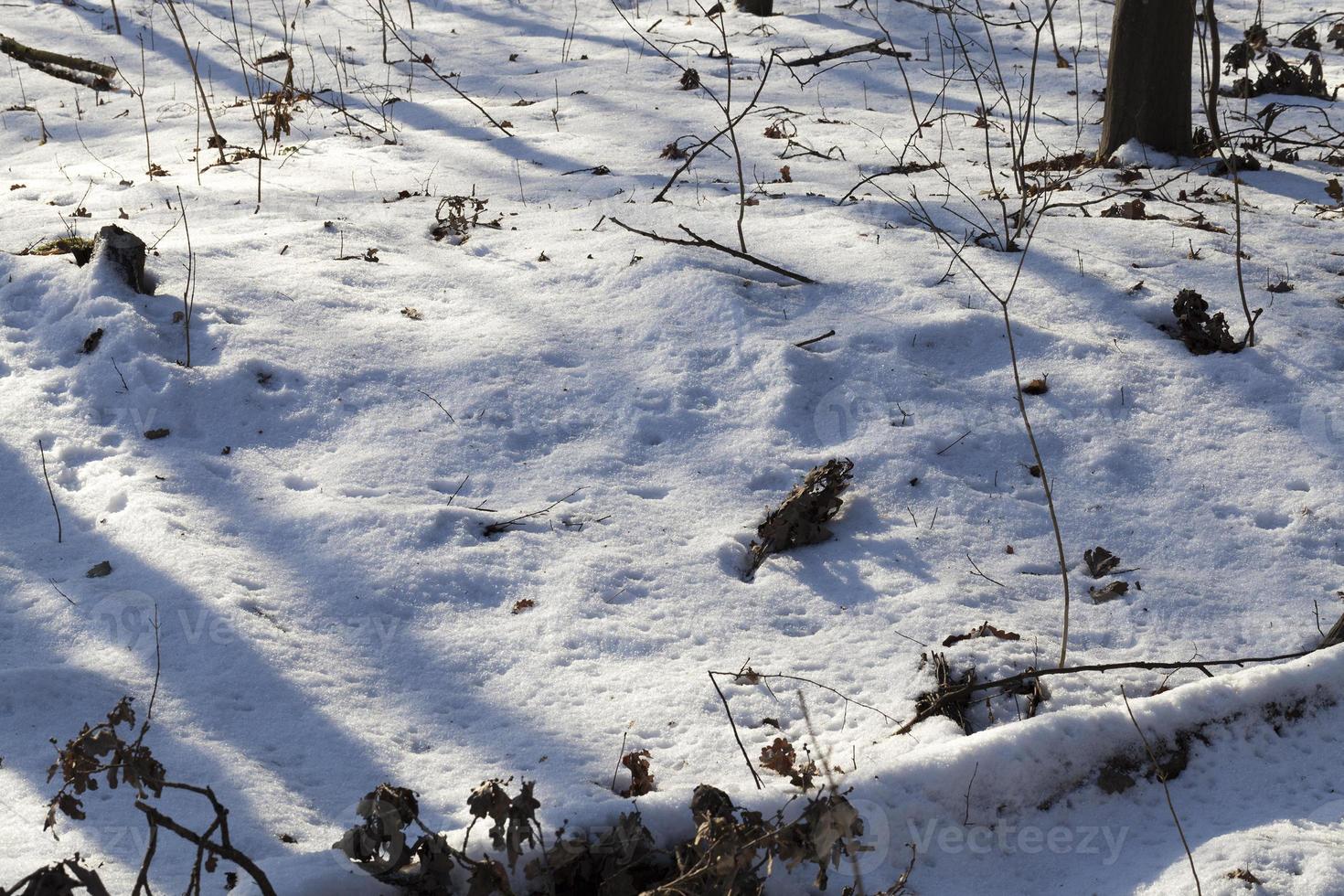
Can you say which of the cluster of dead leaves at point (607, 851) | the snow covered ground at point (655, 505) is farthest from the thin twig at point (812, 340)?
the cluster of dead leaves at point (607, 851)

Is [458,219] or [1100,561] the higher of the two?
[458,219]

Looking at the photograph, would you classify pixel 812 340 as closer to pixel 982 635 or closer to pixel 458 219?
pixel 982 635

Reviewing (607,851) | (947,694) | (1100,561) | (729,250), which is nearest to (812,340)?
(729,250)

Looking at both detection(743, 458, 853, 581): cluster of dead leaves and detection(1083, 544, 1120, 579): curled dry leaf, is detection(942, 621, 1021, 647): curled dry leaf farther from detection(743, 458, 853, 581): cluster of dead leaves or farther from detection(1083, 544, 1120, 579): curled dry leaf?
detection(743, 458, 853, 581): cluster of dead leaves

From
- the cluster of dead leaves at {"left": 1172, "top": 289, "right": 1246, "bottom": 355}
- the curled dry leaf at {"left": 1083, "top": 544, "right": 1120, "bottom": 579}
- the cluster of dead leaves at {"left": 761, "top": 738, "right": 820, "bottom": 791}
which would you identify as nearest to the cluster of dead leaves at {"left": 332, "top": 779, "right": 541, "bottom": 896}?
the cluster of dead leaves at {"left": 761, "top": 738, "right": 820, "bottom": 791}

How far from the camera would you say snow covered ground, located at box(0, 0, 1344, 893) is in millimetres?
2354

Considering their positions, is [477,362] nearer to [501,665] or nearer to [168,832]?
[501,665]

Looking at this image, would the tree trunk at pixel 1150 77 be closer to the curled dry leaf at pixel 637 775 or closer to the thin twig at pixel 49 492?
the curled dry leaf at pixel 637 775

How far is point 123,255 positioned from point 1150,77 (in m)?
5.20

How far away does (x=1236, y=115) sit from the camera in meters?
6.51

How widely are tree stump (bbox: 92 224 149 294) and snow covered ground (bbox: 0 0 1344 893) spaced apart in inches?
2.7

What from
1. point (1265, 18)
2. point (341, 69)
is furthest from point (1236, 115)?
point (341, 69)

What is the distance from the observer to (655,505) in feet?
11.3

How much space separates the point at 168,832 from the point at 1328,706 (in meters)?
2.73
